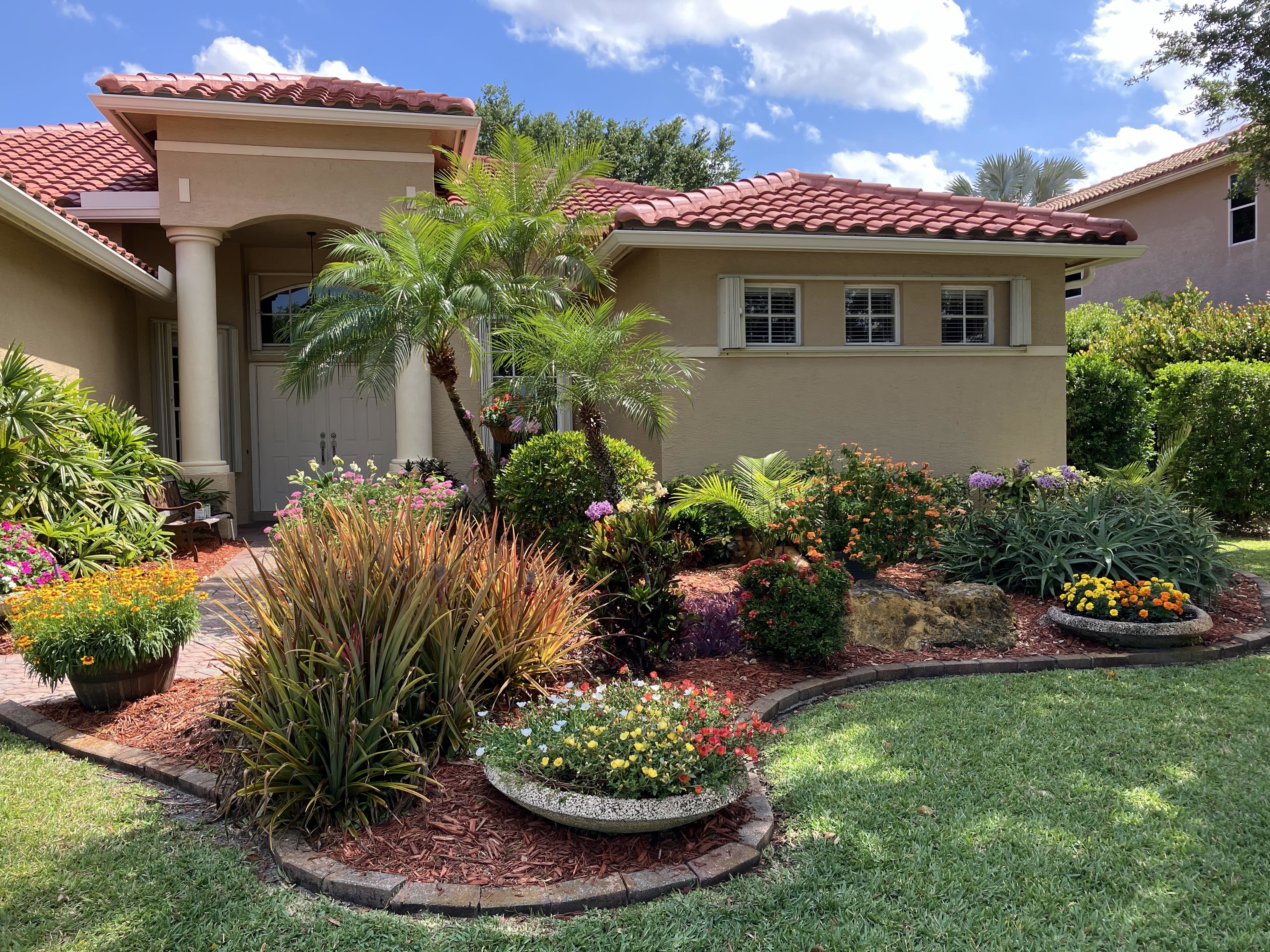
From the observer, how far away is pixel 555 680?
4.55 m

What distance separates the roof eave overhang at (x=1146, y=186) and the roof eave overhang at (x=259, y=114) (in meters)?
13.0

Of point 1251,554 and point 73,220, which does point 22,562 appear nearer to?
point 73,220

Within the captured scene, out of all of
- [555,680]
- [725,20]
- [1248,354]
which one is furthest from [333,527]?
[1248,354]

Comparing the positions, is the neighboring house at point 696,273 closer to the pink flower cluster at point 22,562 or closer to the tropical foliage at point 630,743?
the pink flower cluster at point 22,562

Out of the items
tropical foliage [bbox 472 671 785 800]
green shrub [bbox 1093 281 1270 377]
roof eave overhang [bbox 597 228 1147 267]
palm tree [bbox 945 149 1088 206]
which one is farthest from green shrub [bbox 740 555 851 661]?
palm tree [bbox 945 149 1088 206]

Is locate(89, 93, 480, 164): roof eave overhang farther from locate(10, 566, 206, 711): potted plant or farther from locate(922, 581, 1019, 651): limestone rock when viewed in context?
locate(922, 581, 1019, 651): limestone rock

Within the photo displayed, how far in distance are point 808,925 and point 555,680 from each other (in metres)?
2.08

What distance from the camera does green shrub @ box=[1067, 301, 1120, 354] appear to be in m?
16.4

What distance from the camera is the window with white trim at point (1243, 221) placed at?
59.9 feet

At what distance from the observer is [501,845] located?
3.22 meters

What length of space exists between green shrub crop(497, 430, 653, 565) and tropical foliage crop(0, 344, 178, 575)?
11.6ft

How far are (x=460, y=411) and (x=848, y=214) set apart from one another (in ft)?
17.5

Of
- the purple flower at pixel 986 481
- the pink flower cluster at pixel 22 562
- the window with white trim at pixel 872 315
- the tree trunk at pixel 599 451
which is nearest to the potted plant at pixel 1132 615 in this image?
the purple flower at pixel 986 481

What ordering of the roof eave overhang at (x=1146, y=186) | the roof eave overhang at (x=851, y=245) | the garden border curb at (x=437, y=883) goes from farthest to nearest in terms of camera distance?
the roof eave overhang at (x=1146, y=186)
the roof eave overhang at (x=851, y=245)
the garden border curb at (x=437, y=883)
